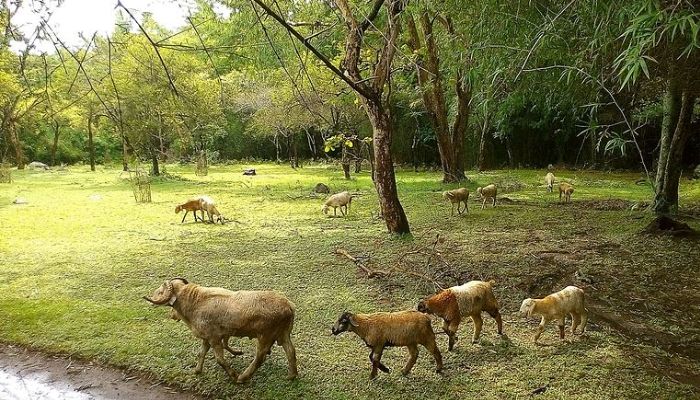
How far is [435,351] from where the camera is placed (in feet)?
10.9

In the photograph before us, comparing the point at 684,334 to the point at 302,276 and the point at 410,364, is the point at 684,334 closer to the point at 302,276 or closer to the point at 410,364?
the point at 410,364

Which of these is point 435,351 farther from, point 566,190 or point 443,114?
point 443,114

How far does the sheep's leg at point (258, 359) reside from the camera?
3.36 m

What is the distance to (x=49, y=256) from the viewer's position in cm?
708

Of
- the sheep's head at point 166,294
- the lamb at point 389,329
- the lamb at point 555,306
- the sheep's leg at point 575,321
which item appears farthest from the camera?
the sheep's leg at point 575,321

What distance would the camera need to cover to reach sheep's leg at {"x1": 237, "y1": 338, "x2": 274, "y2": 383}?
3357 mm

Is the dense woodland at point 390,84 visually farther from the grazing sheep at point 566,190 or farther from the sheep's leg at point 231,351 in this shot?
the sheep's leg at point 231,351

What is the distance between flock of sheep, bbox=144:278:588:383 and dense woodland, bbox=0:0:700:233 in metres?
1.11

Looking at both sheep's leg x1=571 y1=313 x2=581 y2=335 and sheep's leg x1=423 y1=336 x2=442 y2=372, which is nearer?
sheep's leg x1=423 y1=336 x2=442 y2=372

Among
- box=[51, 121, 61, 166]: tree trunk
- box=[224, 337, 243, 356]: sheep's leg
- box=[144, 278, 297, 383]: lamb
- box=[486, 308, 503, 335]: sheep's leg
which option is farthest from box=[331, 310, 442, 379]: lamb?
box=[51, 121, 61, 166]: tree trunk

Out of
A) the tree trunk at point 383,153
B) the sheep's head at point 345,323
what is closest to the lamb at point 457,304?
the sheep's head at point 345,323

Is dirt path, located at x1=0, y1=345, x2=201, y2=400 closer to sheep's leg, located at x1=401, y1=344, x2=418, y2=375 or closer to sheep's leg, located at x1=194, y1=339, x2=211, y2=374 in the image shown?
sheep's leg, located at x1=194, y1=339, x2=211, y2=374

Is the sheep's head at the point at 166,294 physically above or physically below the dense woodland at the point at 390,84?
below

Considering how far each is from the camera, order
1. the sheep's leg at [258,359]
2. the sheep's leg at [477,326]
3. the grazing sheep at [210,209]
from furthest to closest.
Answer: the grazing sheep at [210,209] < the sheep's leg at [477,326] < the sheep's leg at [258,359]
